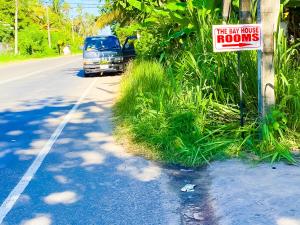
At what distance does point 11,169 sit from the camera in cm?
613

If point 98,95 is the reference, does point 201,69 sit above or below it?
above

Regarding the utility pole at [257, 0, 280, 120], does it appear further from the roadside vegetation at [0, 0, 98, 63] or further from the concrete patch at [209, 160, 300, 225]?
the roadside vegetation at [0, 0, 98, 63]

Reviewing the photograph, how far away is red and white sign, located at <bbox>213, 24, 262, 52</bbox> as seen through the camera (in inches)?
244

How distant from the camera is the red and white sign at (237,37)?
619 centimetres

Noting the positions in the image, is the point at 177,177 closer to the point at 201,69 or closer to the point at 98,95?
the point at 201,69

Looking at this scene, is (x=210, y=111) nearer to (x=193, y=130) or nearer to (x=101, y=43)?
(x=193, y=130)

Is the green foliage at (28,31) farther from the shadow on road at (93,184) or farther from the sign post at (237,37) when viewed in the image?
the sign post at (237,37)

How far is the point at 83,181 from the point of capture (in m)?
5.51

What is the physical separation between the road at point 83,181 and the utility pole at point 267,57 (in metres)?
1.49

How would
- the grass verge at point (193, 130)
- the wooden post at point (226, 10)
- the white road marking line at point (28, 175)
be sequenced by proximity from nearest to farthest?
1. the white road marking line at point (28, 175)
2. the grass verge at point (193, 130)
3. the wooden post at point (226, 10)

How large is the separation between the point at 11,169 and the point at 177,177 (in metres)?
2.26

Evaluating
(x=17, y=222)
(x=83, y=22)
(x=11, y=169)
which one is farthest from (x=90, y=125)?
(x=83, y=22)

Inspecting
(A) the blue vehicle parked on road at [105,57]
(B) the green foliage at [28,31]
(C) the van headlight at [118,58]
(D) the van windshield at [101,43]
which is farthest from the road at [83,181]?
(B) the green foliage at [28,31]

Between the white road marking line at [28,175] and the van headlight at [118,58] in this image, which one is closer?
the white road marking line at [28,175]
